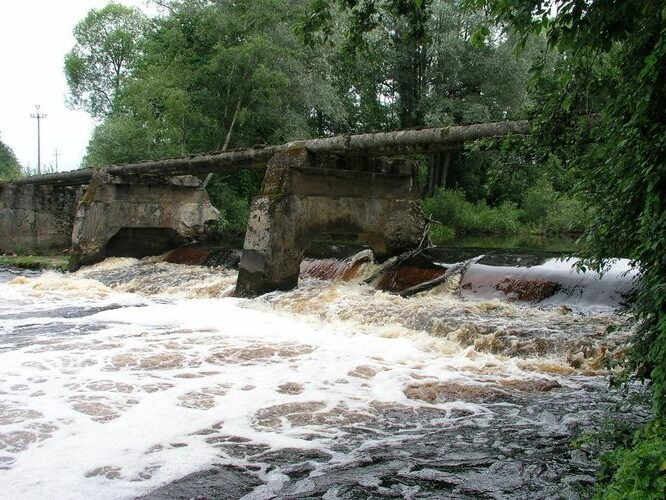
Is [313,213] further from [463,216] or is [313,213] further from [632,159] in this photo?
[463,216]

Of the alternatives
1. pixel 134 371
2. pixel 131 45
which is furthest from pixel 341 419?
pixel 131 45

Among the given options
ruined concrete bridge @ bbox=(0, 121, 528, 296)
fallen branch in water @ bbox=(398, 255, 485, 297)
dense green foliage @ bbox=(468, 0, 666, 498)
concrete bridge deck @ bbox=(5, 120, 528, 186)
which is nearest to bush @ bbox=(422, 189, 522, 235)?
ruined concrete bridge @ bbox=(0, 121, 528, 296)

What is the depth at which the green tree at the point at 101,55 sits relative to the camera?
4284 cm

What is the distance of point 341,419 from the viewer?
4.75 meters

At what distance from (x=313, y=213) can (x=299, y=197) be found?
443 mm

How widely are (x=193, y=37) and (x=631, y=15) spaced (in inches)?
848

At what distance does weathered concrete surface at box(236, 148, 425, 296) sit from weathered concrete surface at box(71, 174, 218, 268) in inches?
320

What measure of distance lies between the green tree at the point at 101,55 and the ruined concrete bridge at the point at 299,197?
Answer: 27885mm

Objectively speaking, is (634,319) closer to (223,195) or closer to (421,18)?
(421,18)

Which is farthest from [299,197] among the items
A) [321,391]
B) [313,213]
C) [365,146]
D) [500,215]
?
[500,215]

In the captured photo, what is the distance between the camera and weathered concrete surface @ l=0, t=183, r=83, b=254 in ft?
71.6

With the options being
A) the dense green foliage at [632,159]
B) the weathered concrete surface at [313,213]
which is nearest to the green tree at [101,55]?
the weathered concrete surface at [313,213]

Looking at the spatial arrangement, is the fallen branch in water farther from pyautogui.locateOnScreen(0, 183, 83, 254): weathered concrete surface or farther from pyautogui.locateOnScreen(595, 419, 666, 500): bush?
pyautogui.locateOnScreen(0, 183, 83, 254): weathered concrete surface

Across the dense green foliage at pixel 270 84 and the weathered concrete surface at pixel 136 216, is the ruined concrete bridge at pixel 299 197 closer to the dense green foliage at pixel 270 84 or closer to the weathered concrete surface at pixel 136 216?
the weathered concrete surface at pixel 136 216
